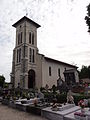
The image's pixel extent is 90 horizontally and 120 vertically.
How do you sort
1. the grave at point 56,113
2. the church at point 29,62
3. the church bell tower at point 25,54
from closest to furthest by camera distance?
1. the grave at point 56,113
2. the church bell tower at point 25,54
3. the church at point 29,62

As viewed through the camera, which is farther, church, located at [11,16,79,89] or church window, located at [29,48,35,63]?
church window, located at [29,48,35,63]

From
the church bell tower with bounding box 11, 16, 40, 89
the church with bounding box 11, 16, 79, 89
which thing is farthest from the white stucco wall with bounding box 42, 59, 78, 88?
the church bell tower with bounding box 11, 16, 40, 89

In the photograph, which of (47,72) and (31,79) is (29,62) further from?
(47,72)

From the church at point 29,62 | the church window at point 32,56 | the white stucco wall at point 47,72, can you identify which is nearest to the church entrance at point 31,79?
the church at point 29,62

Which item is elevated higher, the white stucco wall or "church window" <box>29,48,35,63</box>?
"church window" <box>29,48,35,63</box>

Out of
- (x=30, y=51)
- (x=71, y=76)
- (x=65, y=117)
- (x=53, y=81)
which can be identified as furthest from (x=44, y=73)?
(x=65, y=117)

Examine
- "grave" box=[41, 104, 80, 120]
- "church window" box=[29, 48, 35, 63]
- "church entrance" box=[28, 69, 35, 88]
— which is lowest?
"grave" box=[41, 104, 80, 120]

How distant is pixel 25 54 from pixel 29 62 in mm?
2164

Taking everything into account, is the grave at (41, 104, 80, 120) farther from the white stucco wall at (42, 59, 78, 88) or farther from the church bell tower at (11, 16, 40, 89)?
the white stucco wall at (42, 59, 78, 88)

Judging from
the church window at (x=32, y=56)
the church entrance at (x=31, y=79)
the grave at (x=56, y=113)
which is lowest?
the grave at (x=56, y=113)

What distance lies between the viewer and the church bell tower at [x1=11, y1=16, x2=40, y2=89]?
2917 cm

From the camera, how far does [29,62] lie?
3041 cm

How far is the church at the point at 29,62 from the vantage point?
96.7 feet

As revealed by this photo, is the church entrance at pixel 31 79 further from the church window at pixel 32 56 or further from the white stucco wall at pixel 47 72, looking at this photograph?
the white stucco wall at pixel 47 72
